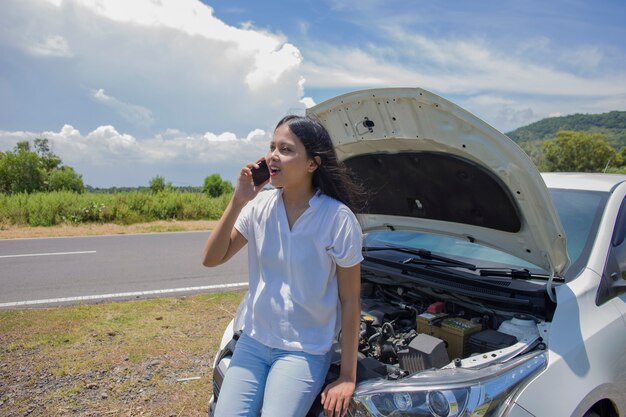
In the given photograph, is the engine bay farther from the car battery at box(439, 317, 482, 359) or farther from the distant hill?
the distant hill

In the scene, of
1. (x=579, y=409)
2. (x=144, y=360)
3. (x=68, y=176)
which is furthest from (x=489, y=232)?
(x=68, y=176)

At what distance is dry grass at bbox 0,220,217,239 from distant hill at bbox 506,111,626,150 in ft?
279

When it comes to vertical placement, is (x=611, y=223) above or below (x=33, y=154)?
below

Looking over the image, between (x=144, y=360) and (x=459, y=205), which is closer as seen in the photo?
(x=459, y=205)

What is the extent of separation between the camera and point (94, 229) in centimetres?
1413

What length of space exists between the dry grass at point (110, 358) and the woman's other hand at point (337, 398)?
1693mm

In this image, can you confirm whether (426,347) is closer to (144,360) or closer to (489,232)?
(489,232)

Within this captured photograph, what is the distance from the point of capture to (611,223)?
249cm

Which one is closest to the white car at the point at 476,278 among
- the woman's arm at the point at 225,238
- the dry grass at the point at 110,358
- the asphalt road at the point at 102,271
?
the woman's arm at the point at 225,238

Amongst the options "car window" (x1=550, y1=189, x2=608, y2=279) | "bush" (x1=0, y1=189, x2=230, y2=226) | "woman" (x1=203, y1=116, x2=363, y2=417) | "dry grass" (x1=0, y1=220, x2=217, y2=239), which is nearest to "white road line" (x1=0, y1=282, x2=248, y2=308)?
"woman" (x1=203, y1=116, x2=363, y2=417)

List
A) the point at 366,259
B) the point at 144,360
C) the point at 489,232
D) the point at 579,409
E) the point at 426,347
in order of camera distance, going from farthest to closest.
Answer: the point at 144,360 → the point at 366,259 → the point at 489,232 → the point at 426,347 → the point at 579,409

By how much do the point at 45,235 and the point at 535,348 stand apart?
45.5ft

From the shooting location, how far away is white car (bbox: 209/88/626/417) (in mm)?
1734

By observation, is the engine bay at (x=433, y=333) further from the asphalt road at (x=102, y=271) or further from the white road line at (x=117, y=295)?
the asphalt road at (x=102, y=271)
